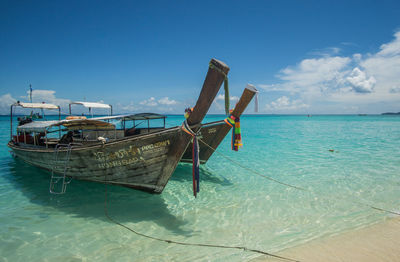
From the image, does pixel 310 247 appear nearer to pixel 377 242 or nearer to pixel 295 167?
pixel 377 242

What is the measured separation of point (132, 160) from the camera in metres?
5.56

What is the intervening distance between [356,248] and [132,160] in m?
5.47

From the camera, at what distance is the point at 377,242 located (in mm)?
→ 4020

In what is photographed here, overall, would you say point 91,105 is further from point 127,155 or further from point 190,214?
point 190,214

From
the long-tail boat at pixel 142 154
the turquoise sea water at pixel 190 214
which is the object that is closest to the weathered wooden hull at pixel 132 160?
the long-tail boat at pixel 142 154

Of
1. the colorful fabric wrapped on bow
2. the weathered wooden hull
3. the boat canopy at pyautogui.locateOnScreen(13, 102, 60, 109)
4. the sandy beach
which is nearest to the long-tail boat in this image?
the weathered wooden hull

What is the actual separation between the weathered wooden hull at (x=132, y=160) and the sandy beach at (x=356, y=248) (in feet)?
10.4

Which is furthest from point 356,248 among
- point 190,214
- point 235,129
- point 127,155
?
point 127,155

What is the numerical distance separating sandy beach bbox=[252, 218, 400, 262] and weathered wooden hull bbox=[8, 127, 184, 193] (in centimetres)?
318

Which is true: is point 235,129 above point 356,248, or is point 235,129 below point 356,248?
above

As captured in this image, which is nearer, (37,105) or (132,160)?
(132,160)

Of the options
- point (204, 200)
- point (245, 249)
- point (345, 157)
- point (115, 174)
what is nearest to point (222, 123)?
point (204, 200)

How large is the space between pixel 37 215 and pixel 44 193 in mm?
→ 1861

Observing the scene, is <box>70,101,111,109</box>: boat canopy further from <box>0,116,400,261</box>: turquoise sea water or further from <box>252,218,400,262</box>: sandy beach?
<box>252,218,400,262</box>: sandy beach
